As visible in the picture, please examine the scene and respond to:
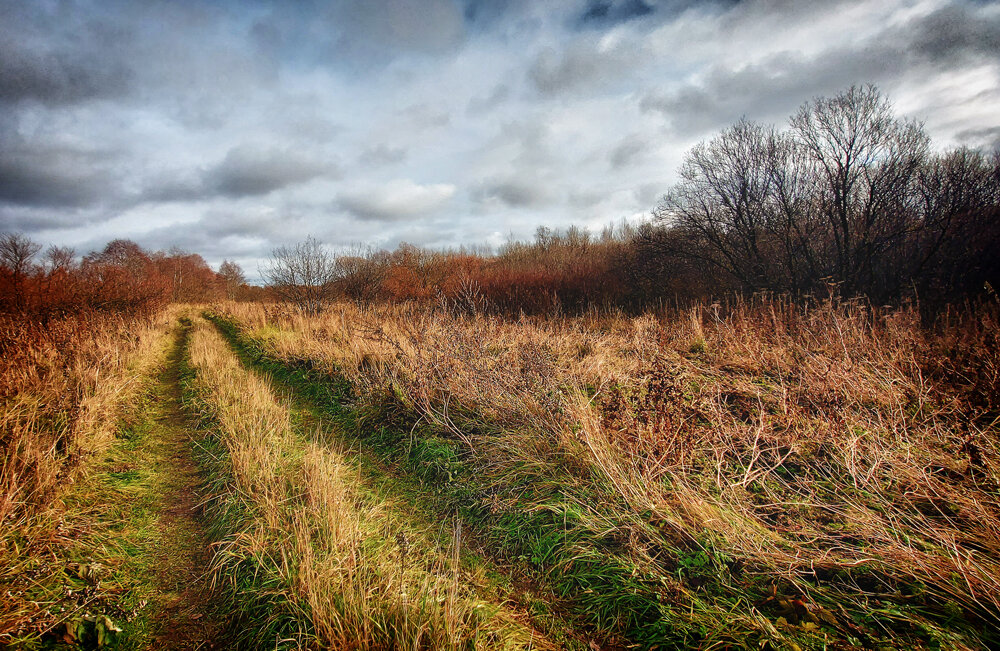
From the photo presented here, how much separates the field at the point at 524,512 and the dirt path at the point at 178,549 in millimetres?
18

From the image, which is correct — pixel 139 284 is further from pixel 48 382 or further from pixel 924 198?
pixel 924 198

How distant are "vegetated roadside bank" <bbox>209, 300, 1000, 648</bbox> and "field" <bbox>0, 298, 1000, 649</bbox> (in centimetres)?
2

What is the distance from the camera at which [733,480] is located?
308 cm

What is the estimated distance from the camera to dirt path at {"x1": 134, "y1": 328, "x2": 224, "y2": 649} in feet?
6.93

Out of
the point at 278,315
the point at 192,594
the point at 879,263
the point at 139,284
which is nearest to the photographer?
the point at 192,594

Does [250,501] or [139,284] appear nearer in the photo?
[250,501]

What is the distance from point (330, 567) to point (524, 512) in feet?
4.57

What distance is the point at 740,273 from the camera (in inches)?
555

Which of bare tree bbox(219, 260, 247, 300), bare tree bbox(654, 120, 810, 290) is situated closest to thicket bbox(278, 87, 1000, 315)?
bare tree bbox(654, 120, 810, 290)

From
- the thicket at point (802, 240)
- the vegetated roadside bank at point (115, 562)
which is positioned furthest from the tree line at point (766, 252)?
the vegetated roadside bank at point (115, 562)

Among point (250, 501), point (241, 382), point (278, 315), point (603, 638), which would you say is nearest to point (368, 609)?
point (603, 638)

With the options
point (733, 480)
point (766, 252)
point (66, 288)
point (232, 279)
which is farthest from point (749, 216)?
point (232, 279)

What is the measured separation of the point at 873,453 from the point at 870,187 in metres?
13.0

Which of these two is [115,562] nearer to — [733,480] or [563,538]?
[563,538]
